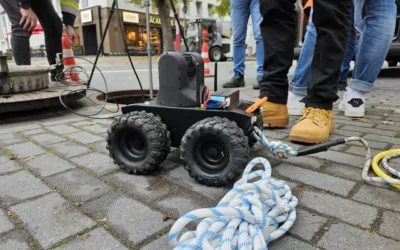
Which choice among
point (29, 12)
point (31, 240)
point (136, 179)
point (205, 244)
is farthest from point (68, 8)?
point (205, 244)

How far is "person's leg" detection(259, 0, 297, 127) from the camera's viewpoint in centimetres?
217

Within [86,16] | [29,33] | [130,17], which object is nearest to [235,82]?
[29,33]

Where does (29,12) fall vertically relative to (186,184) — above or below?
above

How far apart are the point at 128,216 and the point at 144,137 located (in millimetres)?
422

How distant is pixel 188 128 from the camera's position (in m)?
1.53

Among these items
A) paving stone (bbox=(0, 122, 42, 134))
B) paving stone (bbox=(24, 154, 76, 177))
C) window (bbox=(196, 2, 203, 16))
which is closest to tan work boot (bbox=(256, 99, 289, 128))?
paving stone (bbox=(24, 154, 76, 177))

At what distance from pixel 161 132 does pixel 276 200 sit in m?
0.63

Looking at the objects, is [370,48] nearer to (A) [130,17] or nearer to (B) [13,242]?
(B) [13,242]

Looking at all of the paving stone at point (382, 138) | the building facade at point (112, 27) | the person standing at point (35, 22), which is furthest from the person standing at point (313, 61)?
the building facade at point (112, 27)

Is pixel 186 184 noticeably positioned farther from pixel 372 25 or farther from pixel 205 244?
pixel 372 25

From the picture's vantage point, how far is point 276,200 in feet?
3.65

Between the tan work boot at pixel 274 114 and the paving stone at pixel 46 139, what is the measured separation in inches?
56.2

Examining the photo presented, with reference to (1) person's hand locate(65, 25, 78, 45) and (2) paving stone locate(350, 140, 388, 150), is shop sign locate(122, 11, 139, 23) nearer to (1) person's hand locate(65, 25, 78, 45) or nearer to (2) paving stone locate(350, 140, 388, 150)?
(1) person's hand locate(65, 25, 78, 45)

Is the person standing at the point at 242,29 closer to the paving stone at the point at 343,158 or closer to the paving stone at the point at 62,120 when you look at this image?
the paving stone at the point at 62,120
